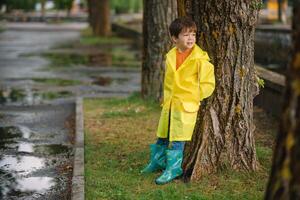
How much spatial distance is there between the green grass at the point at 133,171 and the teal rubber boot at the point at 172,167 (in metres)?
0.07

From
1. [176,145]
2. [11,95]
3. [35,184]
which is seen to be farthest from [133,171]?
[11,95]

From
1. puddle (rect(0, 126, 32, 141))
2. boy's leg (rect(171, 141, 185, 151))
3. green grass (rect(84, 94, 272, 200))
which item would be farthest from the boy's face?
A: puddle (rect(0, 126, 32, 141))

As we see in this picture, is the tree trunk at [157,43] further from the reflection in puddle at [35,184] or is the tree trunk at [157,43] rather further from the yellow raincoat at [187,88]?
the yellow raincoat at [187,88]

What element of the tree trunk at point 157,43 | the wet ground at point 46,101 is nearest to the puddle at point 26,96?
the wet ground at point 46,101

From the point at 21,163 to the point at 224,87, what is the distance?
2803mm

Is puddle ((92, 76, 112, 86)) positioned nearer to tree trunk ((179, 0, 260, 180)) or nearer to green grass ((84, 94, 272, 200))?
green grass ((84, 94, 272, 200))

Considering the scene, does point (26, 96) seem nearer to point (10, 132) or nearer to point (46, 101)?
point (46, 101)

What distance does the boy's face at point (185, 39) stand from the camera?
587 cm

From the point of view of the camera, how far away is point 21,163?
765 cm

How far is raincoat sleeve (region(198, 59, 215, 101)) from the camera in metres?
5.84

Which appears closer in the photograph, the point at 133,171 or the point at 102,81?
the point at 133,171

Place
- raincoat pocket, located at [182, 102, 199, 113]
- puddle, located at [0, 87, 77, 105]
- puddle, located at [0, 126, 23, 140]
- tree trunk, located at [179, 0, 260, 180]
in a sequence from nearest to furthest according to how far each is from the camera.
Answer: raincoat pocket, located at [182, 102, 199, 113]
tree trunk, located at [179, 0, 260, 180]
puddle, located at [0, 126, 23, 140]
puddle, located at [0, 87, 77, 105]

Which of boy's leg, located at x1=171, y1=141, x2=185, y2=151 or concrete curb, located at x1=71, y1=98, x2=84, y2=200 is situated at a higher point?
boy's leg, located at x1=171, y1=141, x2=185, y2=151

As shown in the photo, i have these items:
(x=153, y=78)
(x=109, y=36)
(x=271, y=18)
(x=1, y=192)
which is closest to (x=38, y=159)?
(x=1, y=192)
